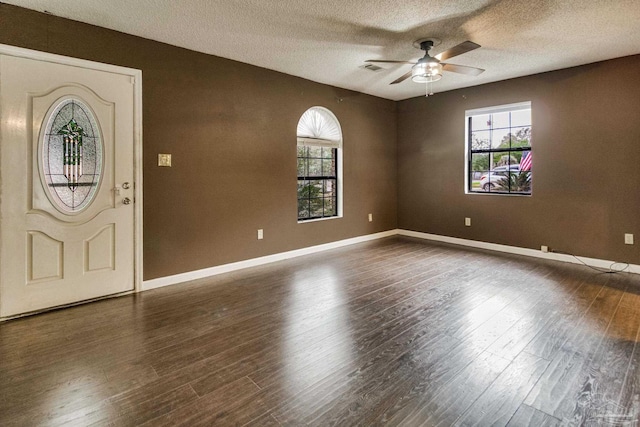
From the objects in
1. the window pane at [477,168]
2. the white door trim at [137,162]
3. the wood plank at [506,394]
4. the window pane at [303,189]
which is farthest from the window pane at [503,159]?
the white door trim at [137,162]

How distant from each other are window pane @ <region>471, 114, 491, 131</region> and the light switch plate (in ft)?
15.3

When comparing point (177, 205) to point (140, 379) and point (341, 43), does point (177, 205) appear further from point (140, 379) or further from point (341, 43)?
point (341, 43)

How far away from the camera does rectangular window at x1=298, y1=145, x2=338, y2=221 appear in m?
5.26

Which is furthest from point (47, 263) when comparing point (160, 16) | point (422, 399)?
point (422, 399)

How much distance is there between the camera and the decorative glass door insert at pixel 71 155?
299 centimetres

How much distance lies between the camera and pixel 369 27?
10.8ft

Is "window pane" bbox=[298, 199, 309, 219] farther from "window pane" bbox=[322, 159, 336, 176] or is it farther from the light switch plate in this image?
the light switch plate

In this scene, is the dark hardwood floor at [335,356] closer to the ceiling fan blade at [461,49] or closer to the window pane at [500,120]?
the ceiling fan blade at [461,49]

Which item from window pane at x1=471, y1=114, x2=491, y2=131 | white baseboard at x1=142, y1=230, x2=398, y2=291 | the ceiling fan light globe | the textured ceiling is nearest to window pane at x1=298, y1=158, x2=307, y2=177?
white baseboard at x1=142, y1=230, x2=398, y2=291

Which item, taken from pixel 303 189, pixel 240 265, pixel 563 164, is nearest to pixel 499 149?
pixel 563 164

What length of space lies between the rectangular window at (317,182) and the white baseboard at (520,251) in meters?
1.80

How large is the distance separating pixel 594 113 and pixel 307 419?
195 inches

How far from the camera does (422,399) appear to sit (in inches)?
72.0

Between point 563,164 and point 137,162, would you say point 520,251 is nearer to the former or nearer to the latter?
point 563,164
